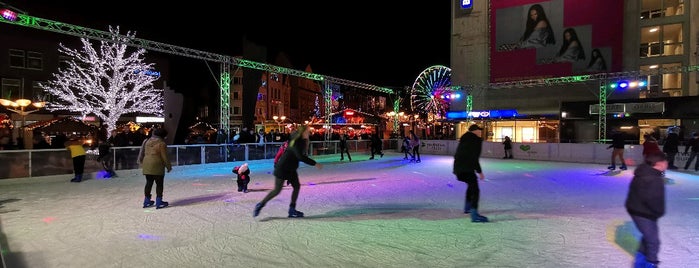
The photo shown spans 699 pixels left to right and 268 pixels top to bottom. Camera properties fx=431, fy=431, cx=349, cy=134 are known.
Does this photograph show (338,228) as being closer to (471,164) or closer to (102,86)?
(471,164)

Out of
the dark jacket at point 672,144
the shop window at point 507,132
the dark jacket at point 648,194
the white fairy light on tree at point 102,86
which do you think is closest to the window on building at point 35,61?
the white fairy light on tree at point 102,86

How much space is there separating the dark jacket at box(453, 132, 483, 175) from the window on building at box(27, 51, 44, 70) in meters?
36.3

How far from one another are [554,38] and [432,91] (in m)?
10.1

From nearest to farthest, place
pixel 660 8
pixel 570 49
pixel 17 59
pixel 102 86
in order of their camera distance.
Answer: pixel 660 8 < pixel 102 86 < pixel 17 59 < pixel 570 49

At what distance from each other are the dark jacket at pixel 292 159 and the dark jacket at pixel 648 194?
4.03 meters

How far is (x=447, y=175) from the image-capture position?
1366 cm

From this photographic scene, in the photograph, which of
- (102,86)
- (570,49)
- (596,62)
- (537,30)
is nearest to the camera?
(102,86)

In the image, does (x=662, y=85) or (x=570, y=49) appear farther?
(x=570, y=49)

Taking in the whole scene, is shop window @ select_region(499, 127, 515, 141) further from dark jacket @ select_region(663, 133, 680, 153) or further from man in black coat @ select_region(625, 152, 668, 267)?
man in black coat @ select_region(625, 152, 668, 267)

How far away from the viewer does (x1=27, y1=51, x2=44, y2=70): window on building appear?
32000mm

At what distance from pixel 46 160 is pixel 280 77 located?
5217cm

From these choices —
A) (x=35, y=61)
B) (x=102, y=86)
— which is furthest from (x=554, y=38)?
(x=35, y=61)

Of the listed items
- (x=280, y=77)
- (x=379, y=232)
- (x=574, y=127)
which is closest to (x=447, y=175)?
(x=379, y=232)

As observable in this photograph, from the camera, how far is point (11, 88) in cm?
3084
